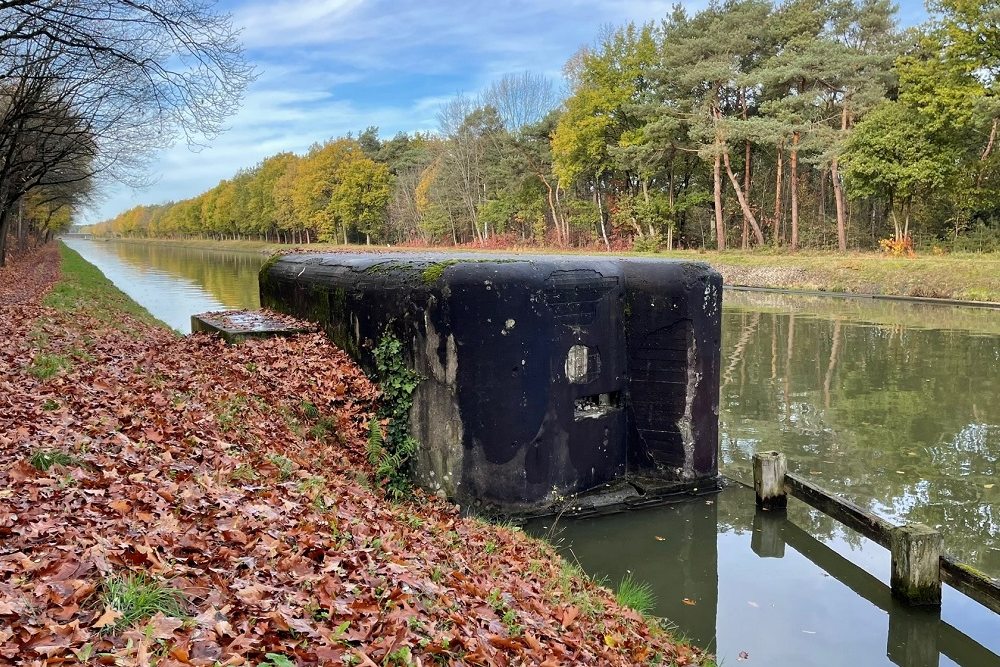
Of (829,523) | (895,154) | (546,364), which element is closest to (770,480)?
(829,523)

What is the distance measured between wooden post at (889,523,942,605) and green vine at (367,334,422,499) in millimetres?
4936

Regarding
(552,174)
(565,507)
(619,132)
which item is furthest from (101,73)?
(552,174)

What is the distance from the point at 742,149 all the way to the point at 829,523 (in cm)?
4013

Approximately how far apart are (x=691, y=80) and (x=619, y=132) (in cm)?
1053

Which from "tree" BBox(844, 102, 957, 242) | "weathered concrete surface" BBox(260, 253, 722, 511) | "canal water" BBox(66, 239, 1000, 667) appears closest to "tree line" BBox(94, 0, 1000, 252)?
"tree" BBox(844, 102, 957, 242)

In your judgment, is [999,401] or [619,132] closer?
[999,401]

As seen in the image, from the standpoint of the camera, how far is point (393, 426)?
8602 mm

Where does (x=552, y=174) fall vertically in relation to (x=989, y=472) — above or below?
above

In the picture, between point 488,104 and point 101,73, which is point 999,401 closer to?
point 101,73

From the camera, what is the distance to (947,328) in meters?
22.1

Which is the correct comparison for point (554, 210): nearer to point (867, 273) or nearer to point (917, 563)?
point (867, 273)

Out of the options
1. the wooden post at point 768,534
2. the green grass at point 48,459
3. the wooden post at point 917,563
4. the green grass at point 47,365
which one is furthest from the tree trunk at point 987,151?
the green grass at point 48,459

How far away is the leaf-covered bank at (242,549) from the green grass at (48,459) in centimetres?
2

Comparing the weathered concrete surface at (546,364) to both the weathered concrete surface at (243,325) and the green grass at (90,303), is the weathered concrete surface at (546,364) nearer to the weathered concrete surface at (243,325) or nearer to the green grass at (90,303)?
the weathered concrete surface at (243,325)
